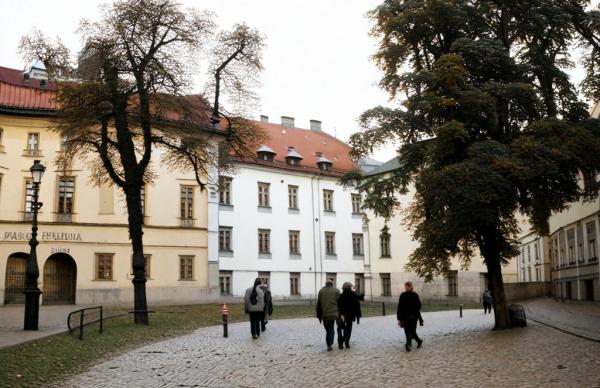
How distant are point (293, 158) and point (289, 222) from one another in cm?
589

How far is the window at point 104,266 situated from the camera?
40.8 metres

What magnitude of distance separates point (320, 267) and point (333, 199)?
6.47 meters

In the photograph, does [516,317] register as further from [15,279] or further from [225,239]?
[225,239]

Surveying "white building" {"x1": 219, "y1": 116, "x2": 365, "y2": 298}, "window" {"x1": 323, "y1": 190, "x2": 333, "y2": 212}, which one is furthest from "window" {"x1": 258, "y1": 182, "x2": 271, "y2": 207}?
"window" {"x1": 323, "y1": 190, "x2": 333, "y2": 212}

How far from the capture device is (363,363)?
13719 mm

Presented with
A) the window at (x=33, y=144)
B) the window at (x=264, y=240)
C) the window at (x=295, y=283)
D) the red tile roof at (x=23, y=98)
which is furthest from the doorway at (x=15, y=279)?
the window at (x=295, y=283)

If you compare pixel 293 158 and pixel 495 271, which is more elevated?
pixel 293 158

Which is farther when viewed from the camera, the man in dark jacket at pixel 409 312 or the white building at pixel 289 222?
the white building at pixel 289 222

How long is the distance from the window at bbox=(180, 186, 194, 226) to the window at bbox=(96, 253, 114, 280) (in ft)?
18.3

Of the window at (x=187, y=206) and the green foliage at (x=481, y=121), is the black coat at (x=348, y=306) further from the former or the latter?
the window at (x=187, y=206)

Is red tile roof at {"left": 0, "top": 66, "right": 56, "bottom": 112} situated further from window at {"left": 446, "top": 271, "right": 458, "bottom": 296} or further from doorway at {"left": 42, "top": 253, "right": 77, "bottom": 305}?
window at {"left": 446, "top": 271, "right": 458, "bottom": 296}

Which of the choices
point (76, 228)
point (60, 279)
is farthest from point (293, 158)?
point (60, 279)

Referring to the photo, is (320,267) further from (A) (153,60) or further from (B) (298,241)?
(A) (153,60)

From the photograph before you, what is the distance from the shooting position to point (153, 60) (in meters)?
25.9
